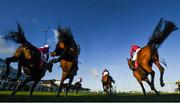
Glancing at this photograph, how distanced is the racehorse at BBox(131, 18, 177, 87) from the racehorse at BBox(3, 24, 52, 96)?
12.5ft

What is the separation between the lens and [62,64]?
43.7ft

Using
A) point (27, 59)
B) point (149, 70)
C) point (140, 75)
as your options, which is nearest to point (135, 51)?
point (140, 75)

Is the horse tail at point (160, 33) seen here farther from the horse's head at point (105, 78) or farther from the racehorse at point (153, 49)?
the horse's head at point (105, 78)

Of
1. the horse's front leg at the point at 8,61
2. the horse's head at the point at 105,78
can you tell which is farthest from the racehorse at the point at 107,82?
the horse's front leg at the point at 8,61

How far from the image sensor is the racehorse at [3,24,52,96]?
12.9 m

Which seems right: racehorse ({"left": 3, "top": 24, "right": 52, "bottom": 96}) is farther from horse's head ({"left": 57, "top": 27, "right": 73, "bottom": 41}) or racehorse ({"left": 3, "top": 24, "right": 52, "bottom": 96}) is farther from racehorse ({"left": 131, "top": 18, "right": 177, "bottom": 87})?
racehorse ({"left": 131, "top": 18, "right": 177, "bottom": 87})

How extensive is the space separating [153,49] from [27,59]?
508 cm

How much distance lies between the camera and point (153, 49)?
46.6ft

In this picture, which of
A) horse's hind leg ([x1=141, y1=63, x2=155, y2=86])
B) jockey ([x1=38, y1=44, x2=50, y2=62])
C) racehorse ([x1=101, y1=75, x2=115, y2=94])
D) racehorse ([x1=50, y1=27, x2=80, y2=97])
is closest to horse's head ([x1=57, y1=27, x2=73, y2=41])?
racehorse ([x1=50, y1=27, x2=80, y2=97])

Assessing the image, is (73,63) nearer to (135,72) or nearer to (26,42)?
(26,42)

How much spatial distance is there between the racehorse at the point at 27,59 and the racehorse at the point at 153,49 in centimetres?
380

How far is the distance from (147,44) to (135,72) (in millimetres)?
1501

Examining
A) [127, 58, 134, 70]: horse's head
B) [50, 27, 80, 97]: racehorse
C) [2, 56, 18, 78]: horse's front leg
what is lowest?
[2, 56, 18, 78]: horse's front leg

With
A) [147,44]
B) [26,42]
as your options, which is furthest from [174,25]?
[26,42]
